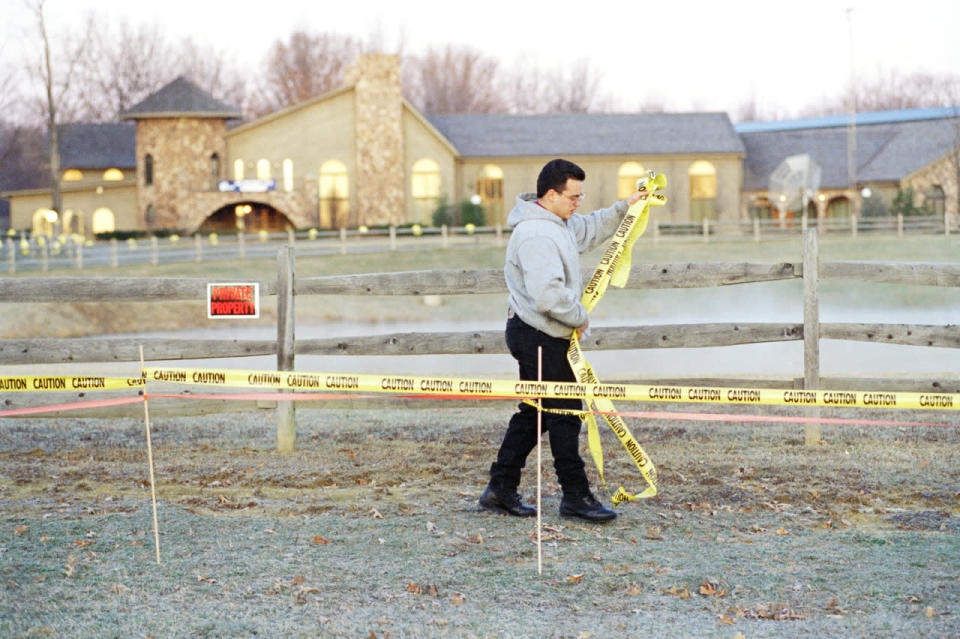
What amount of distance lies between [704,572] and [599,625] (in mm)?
996

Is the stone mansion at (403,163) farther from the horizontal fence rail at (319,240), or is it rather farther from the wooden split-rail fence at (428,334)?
the wooden split-rail fence at (428,334)

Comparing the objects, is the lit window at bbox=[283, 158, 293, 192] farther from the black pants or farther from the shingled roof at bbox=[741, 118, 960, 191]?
the black pants

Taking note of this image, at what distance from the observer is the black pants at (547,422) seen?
22.0 feet

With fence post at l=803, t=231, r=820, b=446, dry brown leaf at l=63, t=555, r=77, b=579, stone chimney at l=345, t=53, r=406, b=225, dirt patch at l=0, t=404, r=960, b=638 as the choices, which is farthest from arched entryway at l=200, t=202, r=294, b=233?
dry brown leaf at l=63, t=555, r=77, b=579

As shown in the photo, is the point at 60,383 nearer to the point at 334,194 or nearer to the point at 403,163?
the point at 334,194

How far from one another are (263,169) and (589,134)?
13.8 m

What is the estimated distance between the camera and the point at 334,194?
46594mm

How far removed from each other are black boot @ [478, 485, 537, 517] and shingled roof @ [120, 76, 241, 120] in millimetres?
40813

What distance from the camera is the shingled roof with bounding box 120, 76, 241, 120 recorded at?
Answer: 151ft

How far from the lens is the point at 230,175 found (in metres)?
46.4

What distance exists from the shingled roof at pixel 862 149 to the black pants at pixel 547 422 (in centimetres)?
4618

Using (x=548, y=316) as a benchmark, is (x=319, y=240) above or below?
above

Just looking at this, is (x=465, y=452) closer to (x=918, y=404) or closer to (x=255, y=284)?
(x=255, y=284)

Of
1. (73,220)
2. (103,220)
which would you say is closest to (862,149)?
(103,220)
